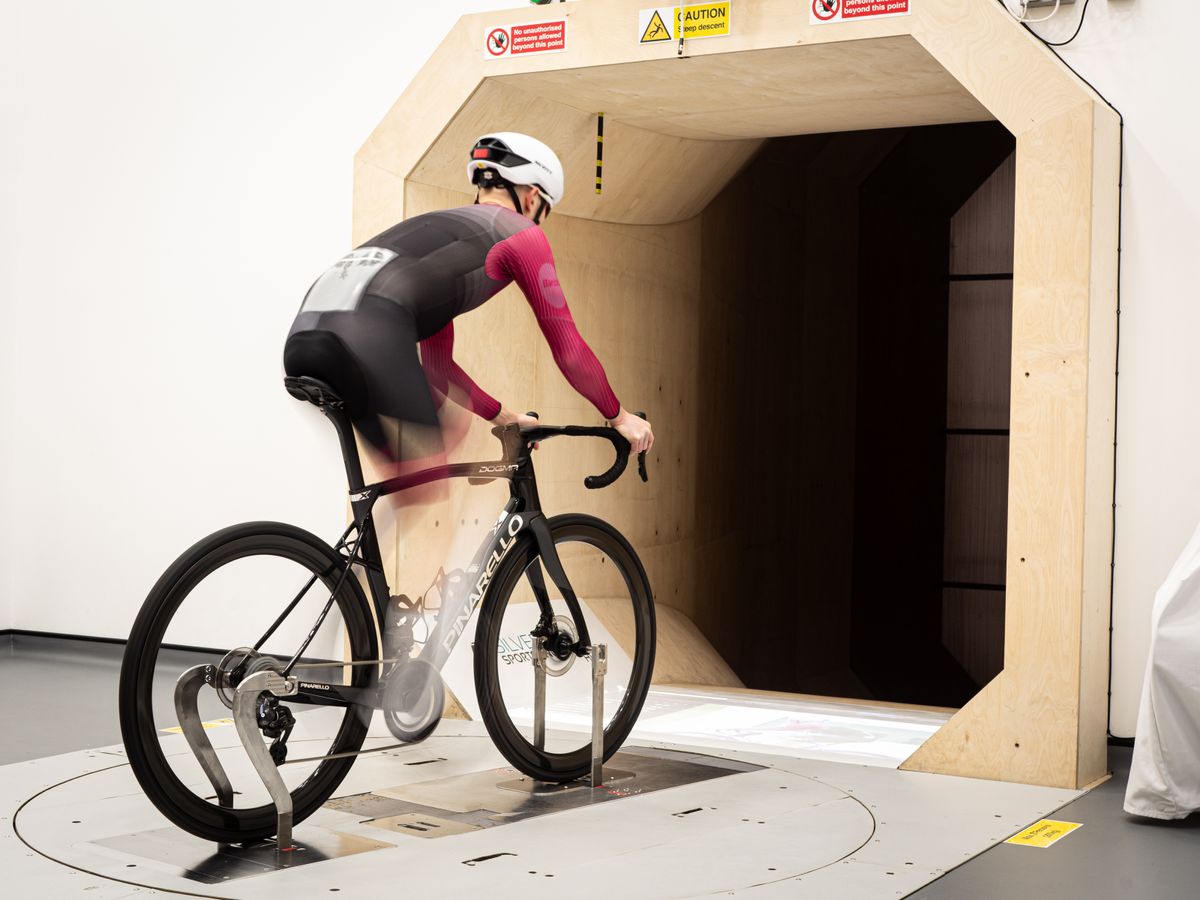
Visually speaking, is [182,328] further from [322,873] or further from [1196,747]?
[1196,747]

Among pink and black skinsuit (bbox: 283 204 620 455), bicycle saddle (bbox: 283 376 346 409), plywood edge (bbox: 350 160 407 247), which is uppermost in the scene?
plywood edge (bbox: 350 160 407 247)

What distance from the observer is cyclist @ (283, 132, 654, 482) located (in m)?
3.23

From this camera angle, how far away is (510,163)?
3725mm

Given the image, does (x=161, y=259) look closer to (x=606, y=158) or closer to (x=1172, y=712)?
(x=606, y=158)

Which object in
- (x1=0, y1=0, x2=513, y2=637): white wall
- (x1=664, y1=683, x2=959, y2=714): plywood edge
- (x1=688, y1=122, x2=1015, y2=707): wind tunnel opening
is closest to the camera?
(x1=664, y1=683, x2=959, y2=714): plywood edge

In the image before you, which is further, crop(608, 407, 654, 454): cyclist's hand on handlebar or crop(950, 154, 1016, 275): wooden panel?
crop(950, 154, 1016, 275): wooden panel

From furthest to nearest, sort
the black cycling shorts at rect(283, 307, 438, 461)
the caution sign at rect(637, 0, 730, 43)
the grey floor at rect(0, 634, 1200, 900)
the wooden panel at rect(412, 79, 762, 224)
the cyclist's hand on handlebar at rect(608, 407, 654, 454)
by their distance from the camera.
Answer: the wooden panel at rect(412, 79, 762, 224) < the caution sign at rect(637, 0, 730, 43) < the cyclist's hand on handlebar at rect(608, 407, 654, 454) < the black cycling shorts at rect(283, 307, 438, 461) < the grey floor at rect(0, 634, 1200, 900)

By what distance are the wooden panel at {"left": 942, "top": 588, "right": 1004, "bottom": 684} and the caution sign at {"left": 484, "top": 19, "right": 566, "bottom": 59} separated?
4.37 m

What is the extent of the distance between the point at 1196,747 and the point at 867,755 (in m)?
1.08

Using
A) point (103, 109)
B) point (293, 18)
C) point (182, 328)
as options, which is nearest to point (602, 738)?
point (182, 328)

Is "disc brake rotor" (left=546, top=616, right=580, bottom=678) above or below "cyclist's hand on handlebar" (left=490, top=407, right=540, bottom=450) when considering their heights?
below

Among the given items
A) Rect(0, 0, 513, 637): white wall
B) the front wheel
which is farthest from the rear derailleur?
Rect(0, 0, 513, 637): white wall

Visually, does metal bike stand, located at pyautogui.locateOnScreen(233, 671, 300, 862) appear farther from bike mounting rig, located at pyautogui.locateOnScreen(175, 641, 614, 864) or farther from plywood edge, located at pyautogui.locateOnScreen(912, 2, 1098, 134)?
plywood edge, located at pyautogui.locateOnScreen(912, 2, 1098, 134)

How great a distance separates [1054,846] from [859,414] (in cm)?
735
